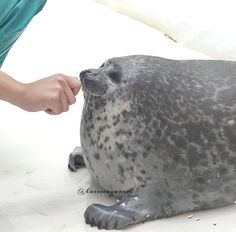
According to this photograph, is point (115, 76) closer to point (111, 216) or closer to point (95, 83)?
point (95, 83)

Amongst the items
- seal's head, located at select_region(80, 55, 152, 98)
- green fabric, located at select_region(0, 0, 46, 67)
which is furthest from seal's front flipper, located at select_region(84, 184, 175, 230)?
green fabric, located at select_region(0, 0, 46, 67)

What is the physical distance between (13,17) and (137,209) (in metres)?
0.52

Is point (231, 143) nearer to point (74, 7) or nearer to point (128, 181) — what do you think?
point (128, 181)

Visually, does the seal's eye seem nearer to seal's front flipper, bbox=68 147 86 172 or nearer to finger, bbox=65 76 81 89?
finger, bbox=65 76 81 89

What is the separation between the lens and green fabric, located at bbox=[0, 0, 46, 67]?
121 cm

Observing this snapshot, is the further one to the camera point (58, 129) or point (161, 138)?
point (58, 129)

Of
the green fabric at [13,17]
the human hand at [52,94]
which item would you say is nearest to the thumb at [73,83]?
the human hand at [52,94]

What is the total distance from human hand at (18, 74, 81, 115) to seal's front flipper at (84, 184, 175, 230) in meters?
0.18

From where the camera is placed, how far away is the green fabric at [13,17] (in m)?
1.21

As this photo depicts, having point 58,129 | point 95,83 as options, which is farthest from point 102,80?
point 58,129

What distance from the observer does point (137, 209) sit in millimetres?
927

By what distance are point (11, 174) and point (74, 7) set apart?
1.00 m

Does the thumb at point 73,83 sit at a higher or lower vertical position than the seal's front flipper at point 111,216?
higher

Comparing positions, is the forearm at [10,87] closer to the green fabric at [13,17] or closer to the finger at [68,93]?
the finger at [68,93]
